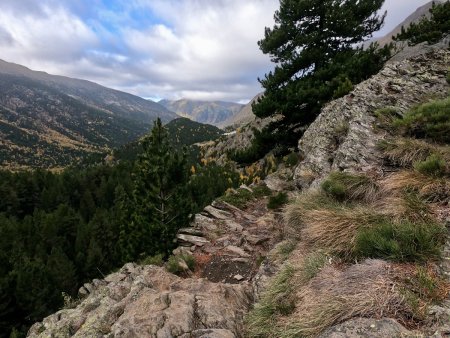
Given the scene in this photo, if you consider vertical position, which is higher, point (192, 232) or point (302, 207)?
point (302, 207)

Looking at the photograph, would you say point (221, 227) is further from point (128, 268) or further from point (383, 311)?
point (383, 311)

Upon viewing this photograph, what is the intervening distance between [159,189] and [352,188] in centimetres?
1552

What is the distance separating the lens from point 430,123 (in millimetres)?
9414

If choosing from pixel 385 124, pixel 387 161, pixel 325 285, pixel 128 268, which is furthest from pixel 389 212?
pixel 128 268

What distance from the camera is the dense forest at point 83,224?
70.3 feet

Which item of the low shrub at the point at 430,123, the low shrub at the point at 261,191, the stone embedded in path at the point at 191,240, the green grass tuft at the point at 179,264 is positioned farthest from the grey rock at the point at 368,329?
the low shrub at the point at 261,191

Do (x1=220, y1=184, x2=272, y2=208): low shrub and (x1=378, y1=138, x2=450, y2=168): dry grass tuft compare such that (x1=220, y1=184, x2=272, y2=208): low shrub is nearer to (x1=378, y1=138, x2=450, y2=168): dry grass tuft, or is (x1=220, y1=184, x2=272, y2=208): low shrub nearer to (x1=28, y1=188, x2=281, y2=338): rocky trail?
(x1=28, y1=188, x2=281, y2=338): rocky trail

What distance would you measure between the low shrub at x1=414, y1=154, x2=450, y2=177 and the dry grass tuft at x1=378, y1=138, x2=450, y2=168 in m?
0.83

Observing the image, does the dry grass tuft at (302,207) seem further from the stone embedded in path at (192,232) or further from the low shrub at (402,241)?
the stone embedded in path at (192,232)

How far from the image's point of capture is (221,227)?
53.2ft

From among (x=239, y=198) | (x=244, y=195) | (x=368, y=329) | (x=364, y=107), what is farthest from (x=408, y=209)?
(x=244, y=195)

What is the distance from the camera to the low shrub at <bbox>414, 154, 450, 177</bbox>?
22.7 feet

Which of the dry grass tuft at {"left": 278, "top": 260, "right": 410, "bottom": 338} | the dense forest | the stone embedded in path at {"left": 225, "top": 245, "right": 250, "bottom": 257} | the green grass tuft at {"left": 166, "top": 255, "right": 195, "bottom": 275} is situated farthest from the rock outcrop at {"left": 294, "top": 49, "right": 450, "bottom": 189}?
the dense forest

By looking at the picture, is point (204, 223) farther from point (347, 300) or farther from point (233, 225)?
point (347, 300)
